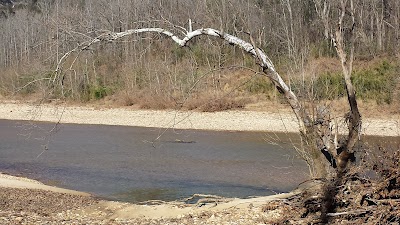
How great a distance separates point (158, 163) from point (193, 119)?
12180 millimetres

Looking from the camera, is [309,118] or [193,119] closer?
[309,118]

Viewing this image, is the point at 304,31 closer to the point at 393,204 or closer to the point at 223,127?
the point at 223,127

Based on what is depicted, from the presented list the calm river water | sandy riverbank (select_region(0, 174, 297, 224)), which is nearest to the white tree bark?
sandy riverbank (select_region(0, 174, 297, 224))

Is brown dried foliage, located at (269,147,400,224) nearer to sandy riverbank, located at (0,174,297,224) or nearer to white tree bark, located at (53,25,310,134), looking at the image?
sandy riverbank, located at (0,174,297,224)

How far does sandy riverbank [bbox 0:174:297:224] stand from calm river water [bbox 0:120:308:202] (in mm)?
1349

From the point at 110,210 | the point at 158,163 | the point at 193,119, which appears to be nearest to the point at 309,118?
the point at 110,210

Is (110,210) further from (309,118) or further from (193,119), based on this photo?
(193,119)

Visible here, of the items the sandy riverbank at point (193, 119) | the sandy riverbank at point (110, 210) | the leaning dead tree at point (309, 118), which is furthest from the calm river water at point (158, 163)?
the leaning dead tree at point (309, 118)

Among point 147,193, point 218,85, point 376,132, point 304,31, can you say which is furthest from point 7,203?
point 304,31

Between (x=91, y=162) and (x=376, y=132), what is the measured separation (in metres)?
12.7

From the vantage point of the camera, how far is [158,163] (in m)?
18.8

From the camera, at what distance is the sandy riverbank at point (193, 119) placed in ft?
86.5

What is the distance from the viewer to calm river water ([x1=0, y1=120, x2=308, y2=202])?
48.6ft

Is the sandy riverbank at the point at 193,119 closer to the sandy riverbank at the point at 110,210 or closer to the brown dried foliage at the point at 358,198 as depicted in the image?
the sandy riverbank at the point at 110,210
